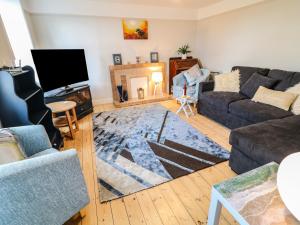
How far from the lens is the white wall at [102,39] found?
342 centimetres

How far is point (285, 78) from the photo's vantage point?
2531mm

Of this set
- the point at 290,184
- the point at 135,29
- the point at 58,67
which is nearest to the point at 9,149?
the point at 290,184

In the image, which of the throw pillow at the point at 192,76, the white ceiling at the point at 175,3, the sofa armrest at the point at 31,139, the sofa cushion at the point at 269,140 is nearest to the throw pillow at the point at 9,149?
the sofa armrest at the point at 31,139

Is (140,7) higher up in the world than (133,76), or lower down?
higher up

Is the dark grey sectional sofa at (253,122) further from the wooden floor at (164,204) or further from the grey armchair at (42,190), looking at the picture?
the grey armchair at (42,190)

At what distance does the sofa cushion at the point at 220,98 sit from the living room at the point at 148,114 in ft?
0.08

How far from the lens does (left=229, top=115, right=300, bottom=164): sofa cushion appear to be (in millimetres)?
1400

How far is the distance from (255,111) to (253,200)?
1736 millimetres

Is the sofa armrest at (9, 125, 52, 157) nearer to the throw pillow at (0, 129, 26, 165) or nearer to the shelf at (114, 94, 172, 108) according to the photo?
the throw pillow at (0, 129, 26, 165)

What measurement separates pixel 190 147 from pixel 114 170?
1115 mm

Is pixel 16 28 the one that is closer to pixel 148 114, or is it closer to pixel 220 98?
pixel 148 114

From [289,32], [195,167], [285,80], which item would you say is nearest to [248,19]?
[289,32]

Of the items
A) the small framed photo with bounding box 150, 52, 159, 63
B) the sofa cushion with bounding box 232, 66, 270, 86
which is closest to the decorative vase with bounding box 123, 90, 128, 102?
the small framed photo with bounding box 150, 52, 159, 63

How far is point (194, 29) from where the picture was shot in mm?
4691
